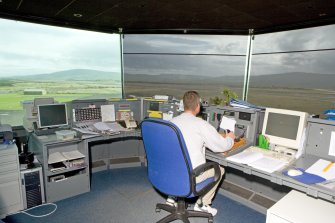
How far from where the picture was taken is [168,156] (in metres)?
1.68

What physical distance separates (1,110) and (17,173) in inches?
75.6

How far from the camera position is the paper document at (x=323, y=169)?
1.57 m

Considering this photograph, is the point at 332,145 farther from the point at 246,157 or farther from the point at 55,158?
the point at 55,158

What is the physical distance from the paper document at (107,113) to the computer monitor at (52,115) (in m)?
0.56

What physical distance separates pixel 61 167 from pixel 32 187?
358 mm

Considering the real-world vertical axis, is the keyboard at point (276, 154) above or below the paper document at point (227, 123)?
below

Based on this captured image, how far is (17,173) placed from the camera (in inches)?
89.4

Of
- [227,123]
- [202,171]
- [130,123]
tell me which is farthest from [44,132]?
[227,123]

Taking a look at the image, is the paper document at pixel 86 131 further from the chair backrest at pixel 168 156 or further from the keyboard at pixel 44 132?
the chair backrest at pixel 168 156

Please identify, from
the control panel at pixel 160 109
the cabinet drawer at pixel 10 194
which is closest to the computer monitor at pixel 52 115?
the cabinet drawer at pixel 10 194

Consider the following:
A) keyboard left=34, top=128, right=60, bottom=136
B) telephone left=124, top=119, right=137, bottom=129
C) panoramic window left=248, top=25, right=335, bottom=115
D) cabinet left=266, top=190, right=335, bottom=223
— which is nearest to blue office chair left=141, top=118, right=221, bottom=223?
cabinet left=266, top=190, right=335, bottom=223

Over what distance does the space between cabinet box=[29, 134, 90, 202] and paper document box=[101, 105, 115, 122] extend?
59 centimetres

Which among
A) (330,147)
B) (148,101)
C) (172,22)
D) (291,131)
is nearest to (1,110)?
(148,101)

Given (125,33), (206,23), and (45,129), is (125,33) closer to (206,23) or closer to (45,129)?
(206,23)
